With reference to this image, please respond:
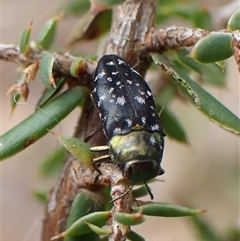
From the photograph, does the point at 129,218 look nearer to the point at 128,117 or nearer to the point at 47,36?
the point at 128,117

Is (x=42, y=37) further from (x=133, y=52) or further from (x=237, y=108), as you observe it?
(x=237, y=108)

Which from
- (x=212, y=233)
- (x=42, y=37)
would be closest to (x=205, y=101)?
(x=42, y=37)

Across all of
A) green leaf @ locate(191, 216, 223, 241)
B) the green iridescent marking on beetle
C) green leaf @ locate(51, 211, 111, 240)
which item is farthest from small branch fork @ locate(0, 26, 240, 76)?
green leaf @ locate(191, 216, 223, 241)

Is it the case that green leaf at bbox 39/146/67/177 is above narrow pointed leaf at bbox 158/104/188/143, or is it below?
above

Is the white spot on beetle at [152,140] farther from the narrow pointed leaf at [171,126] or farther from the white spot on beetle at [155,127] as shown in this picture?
the narrow pointed leaf at [171,126]

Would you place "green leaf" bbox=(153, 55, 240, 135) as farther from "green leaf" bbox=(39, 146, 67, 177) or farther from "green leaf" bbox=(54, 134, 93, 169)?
"green leaf" bbox=(39, 146, 67, 177)
